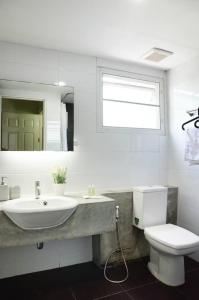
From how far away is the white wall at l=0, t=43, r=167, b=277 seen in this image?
85.2 inches

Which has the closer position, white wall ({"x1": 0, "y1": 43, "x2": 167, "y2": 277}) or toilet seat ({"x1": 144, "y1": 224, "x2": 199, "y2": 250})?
toilet seat ({"x1": 144, "y1": 224, "x2": 199, "y2": 250})

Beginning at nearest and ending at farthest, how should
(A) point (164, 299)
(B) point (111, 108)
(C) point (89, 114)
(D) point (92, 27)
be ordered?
1. (A) point (164, 299)
2. (D) point (92, 27)
3. (C) point (89, 114)
4. (B) point (111, 108)

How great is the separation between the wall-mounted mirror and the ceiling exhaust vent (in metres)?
0.90

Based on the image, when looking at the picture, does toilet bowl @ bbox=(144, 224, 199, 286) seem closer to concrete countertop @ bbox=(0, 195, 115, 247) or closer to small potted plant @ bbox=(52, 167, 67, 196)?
concrete countertop @ bbox=(0, 195, 115, 247)

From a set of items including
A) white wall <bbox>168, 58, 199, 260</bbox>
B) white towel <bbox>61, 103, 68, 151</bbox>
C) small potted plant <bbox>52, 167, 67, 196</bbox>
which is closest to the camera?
small potted plant <bbox>52, 167, 67, 196</bbox>

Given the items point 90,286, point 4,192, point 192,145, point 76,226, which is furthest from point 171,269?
point 4,192

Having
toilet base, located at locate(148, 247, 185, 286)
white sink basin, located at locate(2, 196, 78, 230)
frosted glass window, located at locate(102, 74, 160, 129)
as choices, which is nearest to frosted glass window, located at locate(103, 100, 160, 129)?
frosted glass window, located at locate(102, 74, 160, 129)

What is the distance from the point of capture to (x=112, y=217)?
198 centimetres

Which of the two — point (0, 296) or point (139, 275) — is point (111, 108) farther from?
point (0, 296)

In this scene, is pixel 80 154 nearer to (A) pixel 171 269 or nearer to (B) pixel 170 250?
(B) pixel 170 250

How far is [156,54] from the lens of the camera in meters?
2.41

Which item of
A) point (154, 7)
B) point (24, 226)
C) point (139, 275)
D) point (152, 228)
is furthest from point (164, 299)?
point (154, 7)

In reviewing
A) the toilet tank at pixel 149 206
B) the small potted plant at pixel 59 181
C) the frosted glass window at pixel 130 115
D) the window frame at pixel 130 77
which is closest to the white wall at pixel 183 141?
the window frame at pixel 130 77

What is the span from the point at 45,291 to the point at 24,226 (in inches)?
28.0
